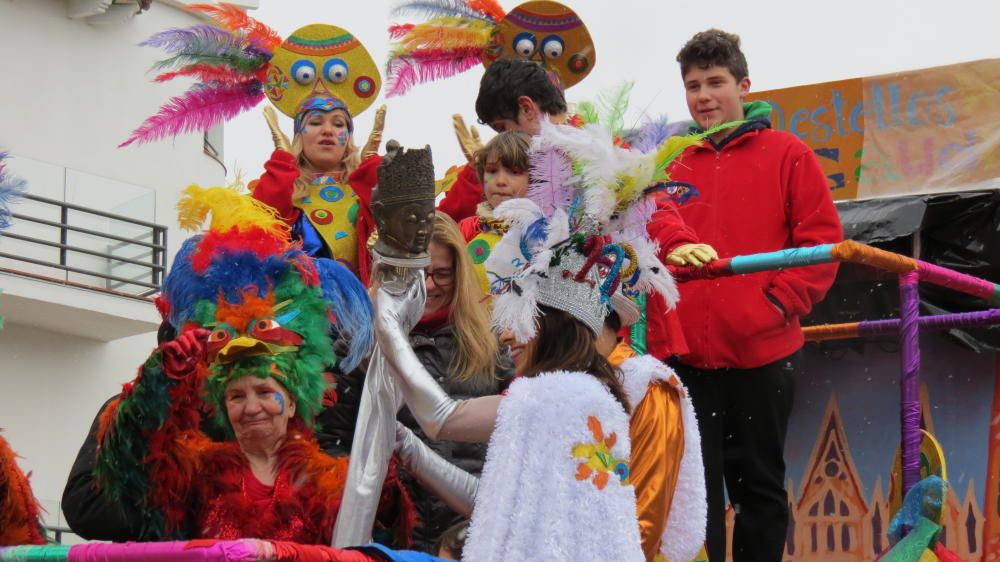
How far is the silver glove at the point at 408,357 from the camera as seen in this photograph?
419 centimetres

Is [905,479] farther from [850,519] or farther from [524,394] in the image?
[850,519]

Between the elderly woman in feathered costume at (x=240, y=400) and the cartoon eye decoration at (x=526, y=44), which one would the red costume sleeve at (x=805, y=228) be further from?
the cartoon eye decoration at (x=526, y=44)

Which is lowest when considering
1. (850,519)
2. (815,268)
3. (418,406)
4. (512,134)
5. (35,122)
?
(850,519)

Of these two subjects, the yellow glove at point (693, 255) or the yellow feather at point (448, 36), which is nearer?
the yellow glove at point (693, 255)

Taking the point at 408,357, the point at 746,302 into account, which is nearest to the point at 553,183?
the point at 408,357

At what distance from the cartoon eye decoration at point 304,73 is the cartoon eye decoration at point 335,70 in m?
0.05

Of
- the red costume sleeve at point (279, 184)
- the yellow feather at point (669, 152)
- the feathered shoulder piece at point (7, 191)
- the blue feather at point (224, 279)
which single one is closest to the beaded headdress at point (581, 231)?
the yellow feather at point (669, 152)

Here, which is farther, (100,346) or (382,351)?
(100,346)

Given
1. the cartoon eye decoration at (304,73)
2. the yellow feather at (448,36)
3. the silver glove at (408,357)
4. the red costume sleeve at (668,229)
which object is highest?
the yellow feather at (448,36)

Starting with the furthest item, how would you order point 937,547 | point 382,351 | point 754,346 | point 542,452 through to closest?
1. point 754,346
2. point 937,547
3. point 382,351
4. point 542,452

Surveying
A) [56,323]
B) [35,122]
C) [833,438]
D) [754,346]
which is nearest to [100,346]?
[56,323]

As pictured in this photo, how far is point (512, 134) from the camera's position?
6043 mm

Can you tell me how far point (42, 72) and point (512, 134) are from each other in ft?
42.3

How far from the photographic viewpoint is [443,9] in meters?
7.52
